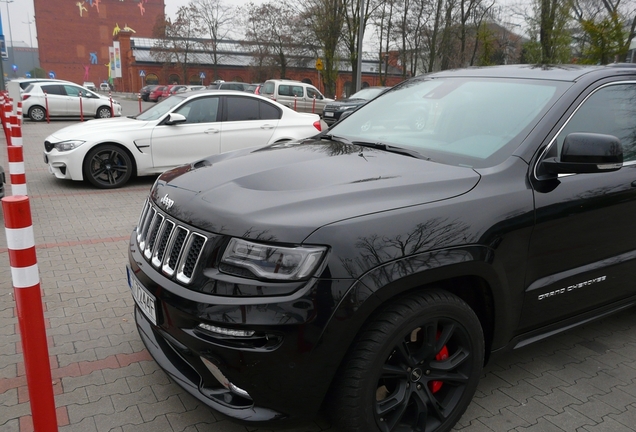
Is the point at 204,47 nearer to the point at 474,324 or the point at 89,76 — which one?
the point at 89,76

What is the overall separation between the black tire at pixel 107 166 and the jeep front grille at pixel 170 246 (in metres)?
A: 6.07

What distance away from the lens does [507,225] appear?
2510mm

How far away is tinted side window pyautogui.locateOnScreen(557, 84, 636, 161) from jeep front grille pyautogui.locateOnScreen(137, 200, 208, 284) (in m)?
2.09

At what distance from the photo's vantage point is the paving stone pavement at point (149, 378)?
2.75 m

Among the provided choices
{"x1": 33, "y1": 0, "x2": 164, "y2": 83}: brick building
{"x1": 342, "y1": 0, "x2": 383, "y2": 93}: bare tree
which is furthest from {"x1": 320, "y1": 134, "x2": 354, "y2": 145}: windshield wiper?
{"x1": 33, "y1": 0, "x2": 164, "y2": 83}: brick building

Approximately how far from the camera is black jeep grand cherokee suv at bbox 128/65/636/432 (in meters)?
2.11

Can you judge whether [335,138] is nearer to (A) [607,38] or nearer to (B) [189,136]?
(B) [189,136]

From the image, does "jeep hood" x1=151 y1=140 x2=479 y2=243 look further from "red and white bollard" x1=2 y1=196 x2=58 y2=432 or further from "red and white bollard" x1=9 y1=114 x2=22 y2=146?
"red and white bollard" x1=9 y1=114 x2=22 y2=146

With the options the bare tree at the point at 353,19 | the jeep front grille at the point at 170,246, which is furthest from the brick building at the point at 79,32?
the jeep front grille at the point at 170,246

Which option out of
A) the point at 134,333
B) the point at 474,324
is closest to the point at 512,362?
the point at 474,324

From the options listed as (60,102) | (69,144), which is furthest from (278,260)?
(60,102)

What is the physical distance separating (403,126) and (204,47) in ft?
185

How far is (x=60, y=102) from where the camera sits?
68.6 feet

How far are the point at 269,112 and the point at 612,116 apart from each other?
273 inches
